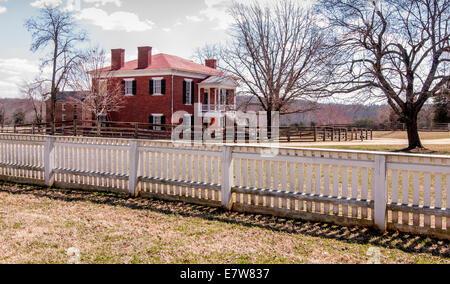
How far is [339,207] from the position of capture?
6113mm

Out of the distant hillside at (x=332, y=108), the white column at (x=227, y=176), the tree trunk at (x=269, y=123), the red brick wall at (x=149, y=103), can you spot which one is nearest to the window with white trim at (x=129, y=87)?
the red brick wall at (x=149, y=103)

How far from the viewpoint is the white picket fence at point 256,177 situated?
201 inches

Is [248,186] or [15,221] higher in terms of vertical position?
[248,186]

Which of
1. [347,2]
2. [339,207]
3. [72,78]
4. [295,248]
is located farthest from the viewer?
[72,78]

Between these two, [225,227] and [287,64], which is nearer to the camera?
[225,227]

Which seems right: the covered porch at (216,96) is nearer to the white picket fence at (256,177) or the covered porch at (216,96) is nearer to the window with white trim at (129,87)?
the window with white trim at (129,87)

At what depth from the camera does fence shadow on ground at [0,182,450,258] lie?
478cm

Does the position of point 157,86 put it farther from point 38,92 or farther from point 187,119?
point 38,92

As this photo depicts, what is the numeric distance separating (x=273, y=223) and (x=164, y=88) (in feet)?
99.0

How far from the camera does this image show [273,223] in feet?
18.7

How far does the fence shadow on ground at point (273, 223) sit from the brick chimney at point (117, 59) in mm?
A: 31402
